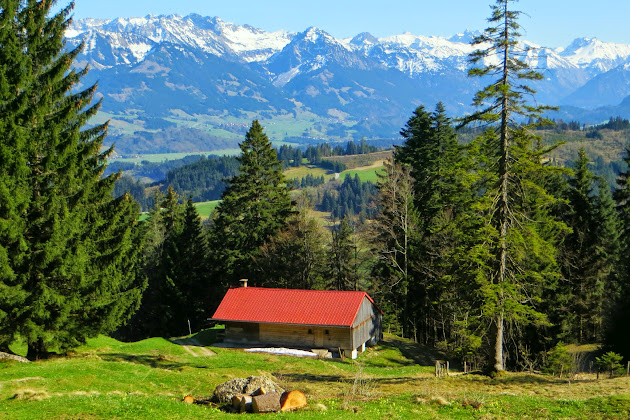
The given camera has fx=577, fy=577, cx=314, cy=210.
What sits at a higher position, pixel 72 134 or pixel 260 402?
pixel 72 134

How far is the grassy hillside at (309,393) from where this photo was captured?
723 inches

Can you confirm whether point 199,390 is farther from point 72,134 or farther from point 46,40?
point 46,40

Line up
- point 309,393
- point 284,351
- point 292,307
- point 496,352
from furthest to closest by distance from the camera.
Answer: point 292,307
point 284,351
point 496,352
point 309,393

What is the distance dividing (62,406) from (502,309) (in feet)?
59.9

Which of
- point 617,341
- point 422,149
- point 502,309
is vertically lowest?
point 617,341

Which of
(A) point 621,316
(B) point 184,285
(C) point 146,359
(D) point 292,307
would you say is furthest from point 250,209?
(A) point 621,316

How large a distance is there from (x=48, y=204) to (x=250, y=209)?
102 ft

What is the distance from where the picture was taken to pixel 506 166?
27109 millimetres

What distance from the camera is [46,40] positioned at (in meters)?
27.9

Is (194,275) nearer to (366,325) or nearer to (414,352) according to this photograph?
(366,325)

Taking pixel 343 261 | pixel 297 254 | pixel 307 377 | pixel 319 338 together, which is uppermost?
pixel 297 254

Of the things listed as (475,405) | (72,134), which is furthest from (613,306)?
(72,134)

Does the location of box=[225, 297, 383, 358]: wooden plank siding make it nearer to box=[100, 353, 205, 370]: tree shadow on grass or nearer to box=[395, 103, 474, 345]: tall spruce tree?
box=[395, 103, 474, 345]: tall spruce tree

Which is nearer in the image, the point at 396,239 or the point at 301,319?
the point at 301,319
